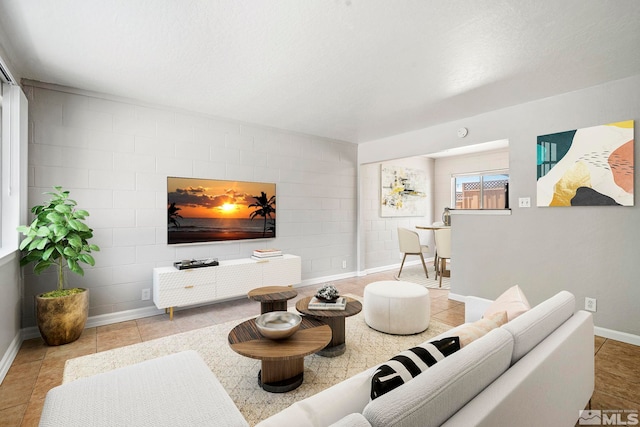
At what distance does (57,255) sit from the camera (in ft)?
8.86

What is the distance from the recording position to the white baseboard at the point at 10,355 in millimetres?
2228

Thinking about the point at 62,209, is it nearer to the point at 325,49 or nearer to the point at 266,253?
the point at 266,253

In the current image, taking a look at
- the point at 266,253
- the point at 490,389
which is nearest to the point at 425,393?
the point at 490,389

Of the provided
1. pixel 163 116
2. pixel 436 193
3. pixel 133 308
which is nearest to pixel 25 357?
pixel 133 308

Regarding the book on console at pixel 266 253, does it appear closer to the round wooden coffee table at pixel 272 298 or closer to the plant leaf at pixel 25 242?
the round wooden coffee table at pixel 272 298

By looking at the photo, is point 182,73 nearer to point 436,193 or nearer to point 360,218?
point 360,218

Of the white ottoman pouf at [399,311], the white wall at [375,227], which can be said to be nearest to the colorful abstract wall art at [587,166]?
the white ottoman pouf at [399,311]

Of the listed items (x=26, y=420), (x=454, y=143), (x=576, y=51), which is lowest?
(x=26, y=420)

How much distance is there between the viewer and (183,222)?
371 cm

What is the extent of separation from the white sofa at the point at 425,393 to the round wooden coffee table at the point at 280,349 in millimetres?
370

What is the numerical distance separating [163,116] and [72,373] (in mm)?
2617

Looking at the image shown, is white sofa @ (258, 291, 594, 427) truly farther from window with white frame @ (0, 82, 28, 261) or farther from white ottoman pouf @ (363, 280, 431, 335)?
window with white frame @ (0, 82, 28, 261)

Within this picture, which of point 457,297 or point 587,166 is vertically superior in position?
point 587,166

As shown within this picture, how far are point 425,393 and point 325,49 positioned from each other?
2.22 m
